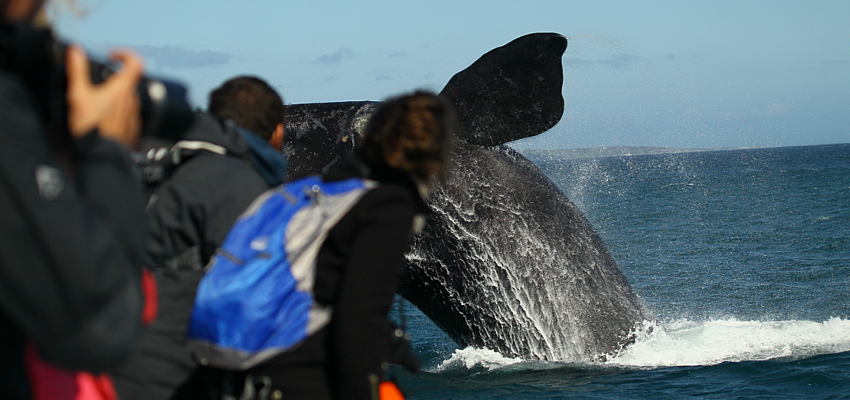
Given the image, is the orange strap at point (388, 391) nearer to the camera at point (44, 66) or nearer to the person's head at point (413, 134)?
the person's head at point (413, 134)

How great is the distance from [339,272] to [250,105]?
898mm

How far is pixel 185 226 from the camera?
2.29 m

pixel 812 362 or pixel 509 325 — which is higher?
pixel 509 325

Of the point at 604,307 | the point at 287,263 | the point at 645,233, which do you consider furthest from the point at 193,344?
the point at 645,233

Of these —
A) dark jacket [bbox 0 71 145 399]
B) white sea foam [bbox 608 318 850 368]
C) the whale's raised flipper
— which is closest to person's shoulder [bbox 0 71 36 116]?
dark jacket [bbox 0 71 145 399]

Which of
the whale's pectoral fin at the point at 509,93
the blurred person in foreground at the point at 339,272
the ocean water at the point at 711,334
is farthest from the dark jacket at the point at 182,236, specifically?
the whale's pectoral fin at the point at 509,93

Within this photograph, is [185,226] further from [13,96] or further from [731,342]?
[731,342]

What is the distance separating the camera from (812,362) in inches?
336

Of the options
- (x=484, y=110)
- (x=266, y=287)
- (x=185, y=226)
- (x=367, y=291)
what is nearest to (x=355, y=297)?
(x=367, y=291)

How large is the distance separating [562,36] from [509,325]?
116 inches

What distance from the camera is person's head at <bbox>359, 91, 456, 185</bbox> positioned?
2018mm

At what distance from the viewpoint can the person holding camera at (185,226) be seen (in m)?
2.22

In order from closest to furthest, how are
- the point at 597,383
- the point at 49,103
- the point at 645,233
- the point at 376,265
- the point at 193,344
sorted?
the point at 49,103, the point at 376,265, the point at 193,344, the point at 597,383, the point at 645,233

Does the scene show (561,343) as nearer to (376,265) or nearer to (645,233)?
(376,265)
